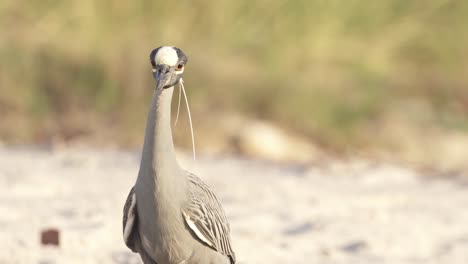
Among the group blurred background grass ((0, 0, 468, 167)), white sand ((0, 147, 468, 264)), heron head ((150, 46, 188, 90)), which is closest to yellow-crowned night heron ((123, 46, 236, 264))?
heron head ((150, 46, 188, 90))

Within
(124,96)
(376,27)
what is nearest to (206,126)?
(124,96)

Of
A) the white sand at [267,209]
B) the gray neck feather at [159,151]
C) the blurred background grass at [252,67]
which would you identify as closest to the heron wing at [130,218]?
the gray neck feather at [159,151]

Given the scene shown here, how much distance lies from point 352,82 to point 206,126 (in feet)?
4.21

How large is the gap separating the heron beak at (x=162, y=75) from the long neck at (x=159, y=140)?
43mm

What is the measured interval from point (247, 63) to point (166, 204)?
4.41 metres

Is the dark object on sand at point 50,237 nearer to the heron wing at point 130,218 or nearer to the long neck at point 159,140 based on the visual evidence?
the heron wing at point 130,218

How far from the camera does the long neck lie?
2797 millimetres

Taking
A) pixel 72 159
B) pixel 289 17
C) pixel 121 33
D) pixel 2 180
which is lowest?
pixel 2 180

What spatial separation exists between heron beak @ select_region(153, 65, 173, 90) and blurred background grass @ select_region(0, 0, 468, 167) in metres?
3.76

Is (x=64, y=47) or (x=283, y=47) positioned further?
(x=283, y=47)

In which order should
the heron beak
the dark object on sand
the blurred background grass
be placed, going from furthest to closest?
the blurred background grass < the dark object on sand < the heron beak

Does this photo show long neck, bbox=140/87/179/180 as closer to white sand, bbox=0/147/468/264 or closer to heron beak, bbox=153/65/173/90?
heron beak, bbox=153/65/173/90

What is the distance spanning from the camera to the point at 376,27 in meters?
7.57

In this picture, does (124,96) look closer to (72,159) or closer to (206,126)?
(206,126)
